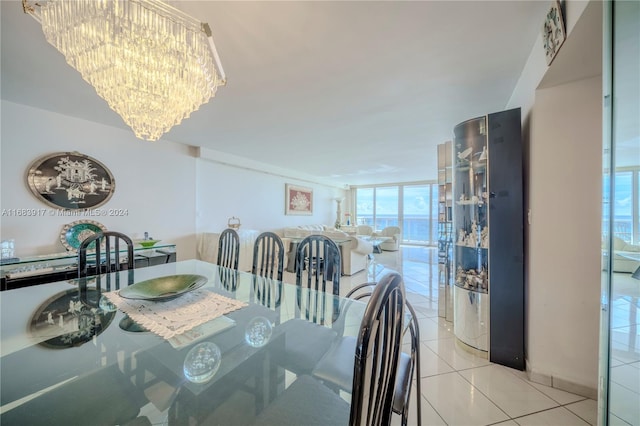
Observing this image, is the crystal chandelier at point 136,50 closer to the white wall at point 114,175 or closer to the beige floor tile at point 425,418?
the beige floor tile at point 425,418

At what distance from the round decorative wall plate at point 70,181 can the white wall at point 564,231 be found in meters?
4.97

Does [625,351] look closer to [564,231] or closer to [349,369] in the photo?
[564,231]

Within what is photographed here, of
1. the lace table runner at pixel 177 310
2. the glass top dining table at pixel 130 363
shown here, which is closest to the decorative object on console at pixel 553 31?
the glass top dining table at pixel 130 363

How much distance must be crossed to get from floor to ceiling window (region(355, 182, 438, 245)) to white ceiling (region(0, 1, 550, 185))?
546 cm

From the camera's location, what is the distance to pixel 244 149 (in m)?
4.64

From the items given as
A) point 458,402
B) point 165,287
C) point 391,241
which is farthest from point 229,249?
point 391,241

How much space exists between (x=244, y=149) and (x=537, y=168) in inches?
171

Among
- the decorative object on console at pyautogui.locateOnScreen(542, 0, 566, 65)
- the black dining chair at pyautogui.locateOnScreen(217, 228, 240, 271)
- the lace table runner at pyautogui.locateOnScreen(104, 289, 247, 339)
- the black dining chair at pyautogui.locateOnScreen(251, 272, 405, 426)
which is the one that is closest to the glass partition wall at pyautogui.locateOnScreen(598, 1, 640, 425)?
the decorative object on console at pyautogui.locateOnScreen(542, 0, 566, 65)

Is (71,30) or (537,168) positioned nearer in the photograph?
(71,30)

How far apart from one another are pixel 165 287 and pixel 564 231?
2689 mm

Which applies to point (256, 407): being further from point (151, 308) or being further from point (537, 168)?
point (537, 168)

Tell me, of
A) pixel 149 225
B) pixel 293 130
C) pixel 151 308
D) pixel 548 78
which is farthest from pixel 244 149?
pixel 548 78

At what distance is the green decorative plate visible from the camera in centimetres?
138

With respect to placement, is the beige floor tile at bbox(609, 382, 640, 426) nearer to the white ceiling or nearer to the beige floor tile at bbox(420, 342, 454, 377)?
the beige floor tile at bbox(420, 342, 454, 377)
